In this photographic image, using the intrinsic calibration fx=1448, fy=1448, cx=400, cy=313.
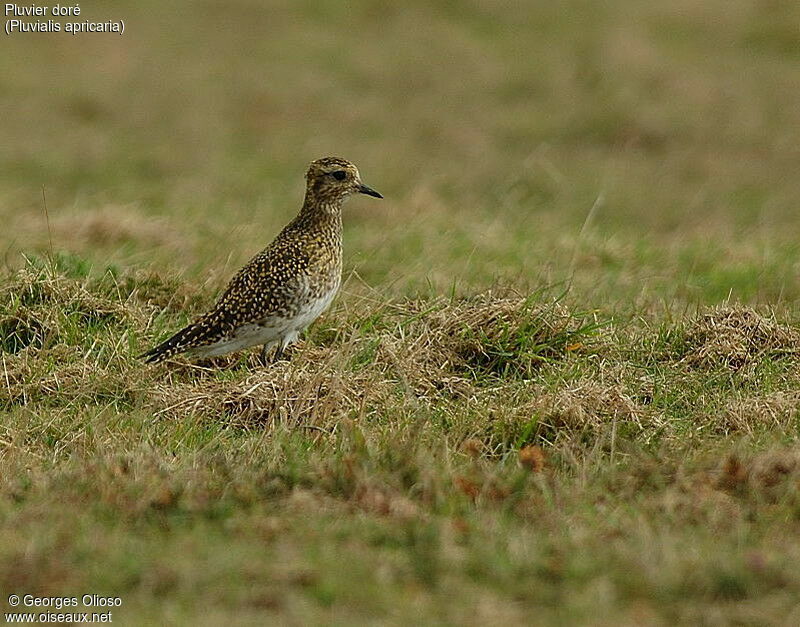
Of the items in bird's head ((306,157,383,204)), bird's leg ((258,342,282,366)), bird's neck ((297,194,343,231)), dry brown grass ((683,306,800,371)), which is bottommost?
bird's leg ((258,342,282,366))

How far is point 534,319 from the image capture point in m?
7.71

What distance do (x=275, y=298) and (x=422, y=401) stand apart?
3.82 ft

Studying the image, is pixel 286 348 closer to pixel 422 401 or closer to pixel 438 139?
pixel 422 401

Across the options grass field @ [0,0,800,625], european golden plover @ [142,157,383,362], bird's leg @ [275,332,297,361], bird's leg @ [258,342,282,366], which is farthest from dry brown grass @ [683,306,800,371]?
bird's leg @ [258,342,282,366]

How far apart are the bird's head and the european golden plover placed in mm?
139

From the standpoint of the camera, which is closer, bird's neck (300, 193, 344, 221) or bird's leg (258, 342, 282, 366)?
bird's leg (258, 342, 282, 366)

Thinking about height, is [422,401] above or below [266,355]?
above

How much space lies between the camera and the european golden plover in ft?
25.0

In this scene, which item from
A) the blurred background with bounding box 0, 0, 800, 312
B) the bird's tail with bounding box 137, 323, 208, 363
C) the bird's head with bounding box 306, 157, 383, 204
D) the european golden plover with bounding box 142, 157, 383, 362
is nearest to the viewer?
the bird's tail with bounding box 137, 323, 208, 363

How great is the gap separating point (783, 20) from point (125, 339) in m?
15.4

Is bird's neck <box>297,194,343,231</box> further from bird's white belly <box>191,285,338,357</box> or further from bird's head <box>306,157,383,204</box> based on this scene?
bird's white belly <box>191,285,338,357</box>

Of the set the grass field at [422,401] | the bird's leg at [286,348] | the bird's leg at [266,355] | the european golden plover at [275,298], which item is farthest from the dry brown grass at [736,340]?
the bird's leg at [266,355]

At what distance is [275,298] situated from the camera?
7699 millimetres

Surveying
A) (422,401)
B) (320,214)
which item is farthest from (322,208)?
(422,401)
